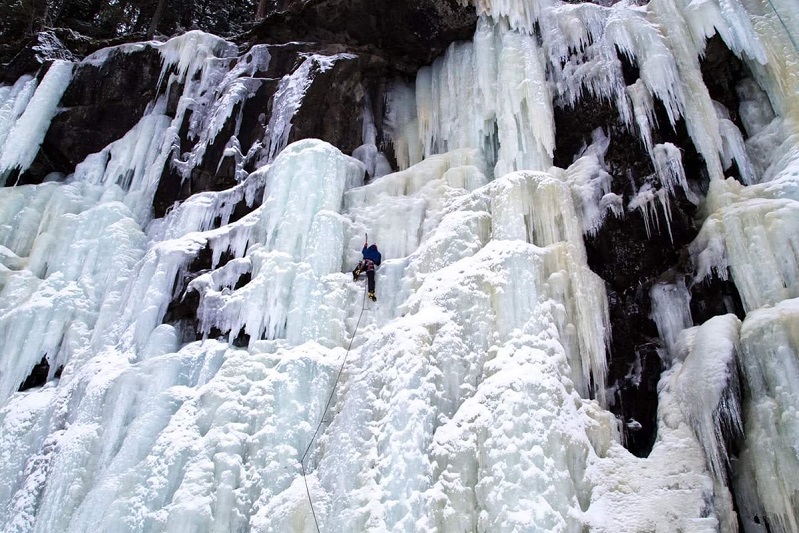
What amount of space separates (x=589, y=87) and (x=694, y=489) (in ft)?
22.7

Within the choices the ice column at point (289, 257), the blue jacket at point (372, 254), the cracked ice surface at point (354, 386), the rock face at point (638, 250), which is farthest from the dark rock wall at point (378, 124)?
the blue jacket at point (372, 254)

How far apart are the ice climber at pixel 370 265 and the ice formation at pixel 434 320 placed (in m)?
0.20

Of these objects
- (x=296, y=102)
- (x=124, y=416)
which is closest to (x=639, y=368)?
(x=124, y=416)

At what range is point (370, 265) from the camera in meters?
9.82

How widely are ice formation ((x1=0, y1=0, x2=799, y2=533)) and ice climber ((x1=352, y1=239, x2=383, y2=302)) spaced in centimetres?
20

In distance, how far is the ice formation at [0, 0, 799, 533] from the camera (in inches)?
285

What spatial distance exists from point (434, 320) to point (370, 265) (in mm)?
1596

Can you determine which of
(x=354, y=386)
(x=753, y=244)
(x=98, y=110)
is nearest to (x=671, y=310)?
(x=753, y=244)

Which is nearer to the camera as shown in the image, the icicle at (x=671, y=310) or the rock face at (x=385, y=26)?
the icicle at (x=671, y=310)

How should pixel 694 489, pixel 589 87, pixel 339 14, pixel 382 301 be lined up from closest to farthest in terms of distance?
1. pixel 694 489
2. pixel 382 301
3. pixel 589 87
4. pixel 339 14

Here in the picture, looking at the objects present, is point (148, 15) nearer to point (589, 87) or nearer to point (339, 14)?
point (339, 14)

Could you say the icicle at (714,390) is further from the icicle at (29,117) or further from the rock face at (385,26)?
the icicle at (29,117)

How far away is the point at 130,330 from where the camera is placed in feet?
33.7

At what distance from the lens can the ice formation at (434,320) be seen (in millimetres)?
7230
